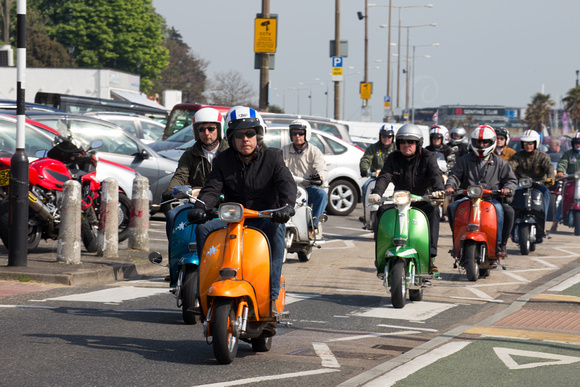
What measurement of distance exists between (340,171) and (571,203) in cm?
487

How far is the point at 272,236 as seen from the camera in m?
6.66

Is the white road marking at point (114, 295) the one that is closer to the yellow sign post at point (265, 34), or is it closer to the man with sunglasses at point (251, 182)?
the man with sunglasses at point (251, 182)

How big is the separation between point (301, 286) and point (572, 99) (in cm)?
7527

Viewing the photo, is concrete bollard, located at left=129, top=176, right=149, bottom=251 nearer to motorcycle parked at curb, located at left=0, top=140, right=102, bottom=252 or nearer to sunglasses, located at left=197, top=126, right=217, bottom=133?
motorcycle parked at curb, located at left=0, top=140, right=102, bottom=252

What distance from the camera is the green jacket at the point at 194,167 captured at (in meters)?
8.59

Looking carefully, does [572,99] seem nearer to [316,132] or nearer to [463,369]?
[316,132]

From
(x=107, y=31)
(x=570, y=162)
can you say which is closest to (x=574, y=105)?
(x=107, y=31)

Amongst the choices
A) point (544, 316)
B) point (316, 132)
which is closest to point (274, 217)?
point (544, 316)

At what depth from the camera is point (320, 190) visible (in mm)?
12891

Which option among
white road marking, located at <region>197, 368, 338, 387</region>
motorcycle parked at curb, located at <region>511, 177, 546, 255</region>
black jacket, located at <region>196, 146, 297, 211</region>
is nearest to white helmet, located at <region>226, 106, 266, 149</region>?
black jacket, located at <region>196, 146, 297, 211</region>

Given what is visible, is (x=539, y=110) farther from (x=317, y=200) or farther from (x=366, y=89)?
(x=317, y=200)

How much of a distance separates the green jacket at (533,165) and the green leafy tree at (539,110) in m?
79.3

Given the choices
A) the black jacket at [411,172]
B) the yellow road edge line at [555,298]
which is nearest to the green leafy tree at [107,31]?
the black jacket at [411,172]

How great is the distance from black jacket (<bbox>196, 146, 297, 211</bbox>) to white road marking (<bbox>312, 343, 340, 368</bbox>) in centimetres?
108
